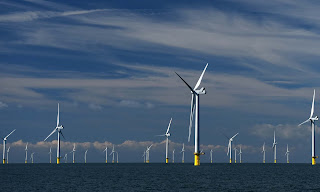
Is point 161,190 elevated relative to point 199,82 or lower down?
lower down

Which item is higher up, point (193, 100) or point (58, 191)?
point (193, 100)

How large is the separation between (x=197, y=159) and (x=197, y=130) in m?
17.0

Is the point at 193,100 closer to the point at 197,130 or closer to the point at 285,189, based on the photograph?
the point at 197,130

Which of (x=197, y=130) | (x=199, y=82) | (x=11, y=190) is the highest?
(x=199, y=82)

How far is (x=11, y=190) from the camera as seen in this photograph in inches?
4471

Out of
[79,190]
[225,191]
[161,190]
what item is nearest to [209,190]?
[225,191]

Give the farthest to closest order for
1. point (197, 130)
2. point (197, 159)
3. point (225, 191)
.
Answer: point (197, 159), point (197, 130), point (225, 191)

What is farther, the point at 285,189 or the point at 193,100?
the point at 193,100

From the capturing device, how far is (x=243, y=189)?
11262 centimetres

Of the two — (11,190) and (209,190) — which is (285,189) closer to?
(209,190)

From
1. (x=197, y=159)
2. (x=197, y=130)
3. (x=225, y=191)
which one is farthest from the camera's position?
(x=197, y=159)

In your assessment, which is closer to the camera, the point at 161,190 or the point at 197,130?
the point at 161,190

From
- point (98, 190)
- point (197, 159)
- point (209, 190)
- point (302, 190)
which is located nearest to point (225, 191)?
point (209, 190)

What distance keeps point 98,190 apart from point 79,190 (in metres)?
4.14
